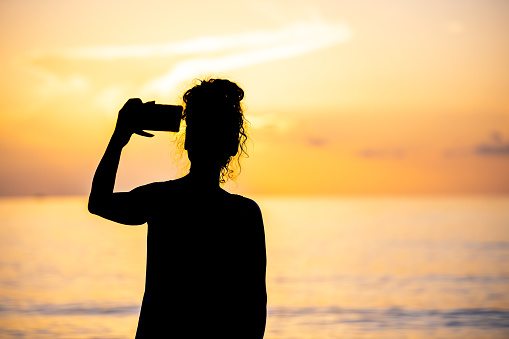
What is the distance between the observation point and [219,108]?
209 cm

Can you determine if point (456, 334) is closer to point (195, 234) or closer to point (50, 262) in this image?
point (195, 234)

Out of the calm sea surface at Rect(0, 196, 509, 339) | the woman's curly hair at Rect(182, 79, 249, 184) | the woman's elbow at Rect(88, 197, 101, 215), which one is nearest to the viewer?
the woman's elbow at Rect(88, 197, 101, 215)

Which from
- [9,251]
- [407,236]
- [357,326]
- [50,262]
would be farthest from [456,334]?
[407,236]

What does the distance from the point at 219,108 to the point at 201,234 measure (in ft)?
1.27

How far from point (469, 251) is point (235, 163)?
120 ft

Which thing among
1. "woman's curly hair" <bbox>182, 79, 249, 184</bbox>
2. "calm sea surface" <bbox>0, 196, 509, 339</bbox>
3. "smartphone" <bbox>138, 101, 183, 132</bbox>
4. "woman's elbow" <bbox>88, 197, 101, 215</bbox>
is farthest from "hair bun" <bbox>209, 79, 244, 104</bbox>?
"calm sea surface" <bbox>0, 196, 509, 339</bbox>

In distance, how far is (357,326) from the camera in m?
14.9

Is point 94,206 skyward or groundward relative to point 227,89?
groundward

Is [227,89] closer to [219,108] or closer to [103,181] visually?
[219,108]

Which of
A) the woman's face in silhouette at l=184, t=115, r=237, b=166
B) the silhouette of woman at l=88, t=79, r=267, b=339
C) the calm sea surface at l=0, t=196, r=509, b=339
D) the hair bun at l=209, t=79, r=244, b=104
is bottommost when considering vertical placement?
the silhouette of woman at l=88, t=79, r=267, b=339

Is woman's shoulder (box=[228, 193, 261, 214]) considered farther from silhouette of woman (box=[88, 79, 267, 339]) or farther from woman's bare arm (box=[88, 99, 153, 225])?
woman's bare arm (box=[88, 99, 153, 225])

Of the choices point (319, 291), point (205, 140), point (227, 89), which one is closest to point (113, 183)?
point (205, 140)

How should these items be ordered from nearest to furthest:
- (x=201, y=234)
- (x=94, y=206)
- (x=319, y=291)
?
(x=94, y=206) < (x=201, y=234) < (x=319, y=291)

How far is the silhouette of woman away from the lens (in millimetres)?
2027
